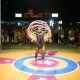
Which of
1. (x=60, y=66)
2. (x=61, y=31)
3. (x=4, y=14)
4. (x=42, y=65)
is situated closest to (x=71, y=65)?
(x=60, y=66)

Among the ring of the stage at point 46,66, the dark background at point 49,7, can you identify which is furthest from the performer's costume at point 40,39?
the dark background at point 49,7

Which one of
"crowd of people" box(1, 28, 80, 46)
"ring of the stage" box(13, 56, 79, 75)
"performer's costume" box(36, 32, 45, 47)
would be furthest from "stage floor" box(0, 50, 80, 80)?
"crowd of people" box(1, 28, 80, 46)

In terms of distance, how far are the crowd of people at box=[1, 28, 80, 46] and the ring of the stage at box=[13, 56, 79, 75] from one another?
636 cm

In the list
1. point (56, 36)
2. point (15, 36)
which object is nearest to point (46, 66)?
point (56, 36)

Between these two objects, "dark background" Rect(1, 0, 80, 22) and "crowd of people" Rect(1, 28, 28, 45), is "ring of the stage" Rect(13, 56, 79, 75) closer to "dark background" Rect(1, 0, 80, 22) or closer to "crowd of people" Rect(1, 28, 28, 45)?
"crowd of people" Rect(1, 28, 28, 45)

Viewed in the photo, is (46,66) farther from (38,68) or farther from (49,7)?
(49,7)

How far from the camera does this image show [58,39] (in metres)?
20.9

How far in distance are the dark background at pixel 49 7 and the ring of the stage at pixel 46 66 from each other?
1970cm

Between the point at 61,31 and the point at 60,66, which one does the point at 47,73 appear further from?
the point at 61,31

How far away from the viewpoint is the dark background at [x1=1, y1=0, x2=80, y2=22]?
105 ft

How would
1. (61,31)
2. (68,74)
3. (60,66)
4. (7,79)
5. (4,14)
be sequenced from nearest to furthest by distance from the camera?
(7,79) → (68,74) → (60,66) → (61,31) → (4,14)

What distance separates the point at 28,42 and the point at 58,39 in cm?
309

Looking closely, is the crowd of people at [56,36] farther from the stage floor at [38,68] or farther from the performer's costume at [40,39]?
the performer's costume at [40,39]

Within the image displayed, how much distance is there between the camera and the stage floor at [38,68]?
9.42 metres
